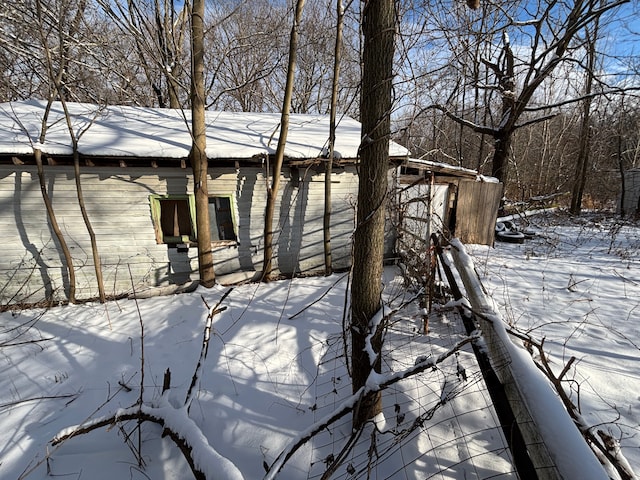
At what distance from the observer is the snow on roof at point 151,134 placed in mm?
4906

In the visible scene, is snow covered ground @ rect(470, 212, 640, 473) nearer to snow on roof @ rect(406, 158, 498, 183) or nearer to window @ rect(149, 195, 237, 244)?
snow on roof @ rect(406, 158, 498, 183)

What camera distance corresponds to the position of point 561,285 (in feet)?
15.9

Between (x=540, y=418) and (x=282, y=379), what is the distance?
2.50 metres

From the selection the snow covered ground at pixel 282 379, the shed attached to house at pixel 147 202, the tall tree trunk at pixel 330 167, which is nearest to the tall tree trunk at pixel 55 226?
the shed attached to house at pixel 147 202

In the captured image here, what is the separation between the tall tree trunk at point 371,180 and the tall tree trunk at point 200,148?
4231mm

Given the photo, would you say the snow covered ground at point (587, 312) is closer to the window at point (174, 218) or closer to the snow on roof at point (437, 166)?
the snow on roof at point (437, 166)

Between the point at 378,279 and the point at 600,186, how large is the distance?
27.8 metres

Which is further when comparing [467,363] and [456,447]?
[467,363]

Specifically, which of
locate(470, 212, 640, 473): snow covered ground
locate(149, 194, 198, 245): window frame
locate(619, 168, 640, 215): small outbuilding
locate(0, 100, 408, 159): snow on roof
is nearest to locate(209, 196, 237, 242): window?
locate(149, 194, 198, 245): window frame

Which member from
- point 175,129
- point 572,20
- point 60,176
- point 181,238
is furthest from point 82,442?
point 572,20

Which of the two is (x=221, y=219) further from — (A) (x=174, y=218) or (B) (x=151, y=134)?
(B) (x=151, y=134)

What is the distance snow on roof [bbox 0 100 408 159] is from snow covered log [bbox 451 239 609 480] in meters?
5.02

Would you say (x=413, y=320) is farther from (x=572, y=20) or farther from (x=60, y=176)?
(x=572, y=20)

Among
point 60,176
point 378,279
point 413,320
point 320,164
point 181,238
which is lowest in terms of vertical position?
point 413,320
